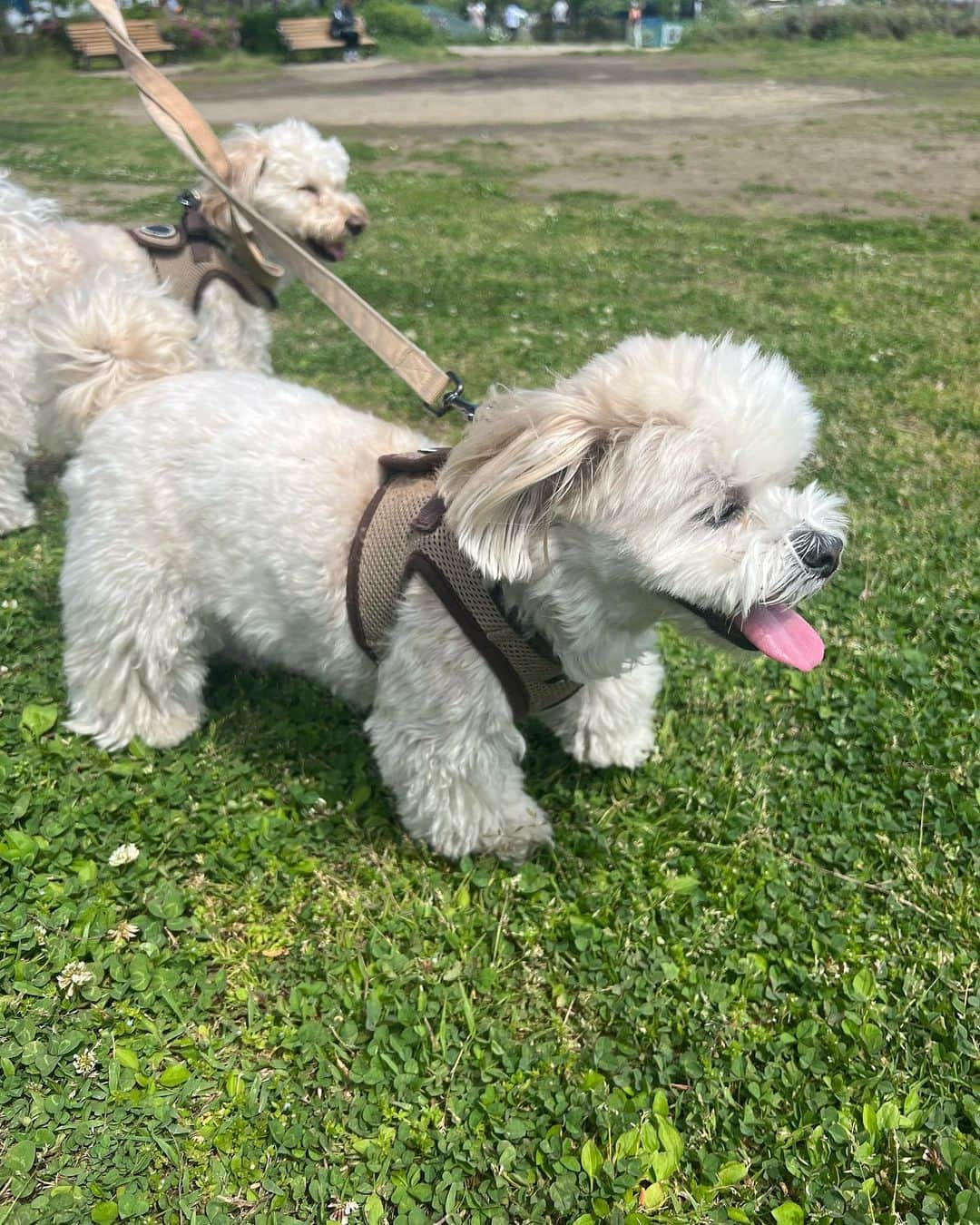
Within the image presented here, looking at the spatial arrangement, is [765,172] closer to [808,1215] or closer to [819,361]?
[819,361]

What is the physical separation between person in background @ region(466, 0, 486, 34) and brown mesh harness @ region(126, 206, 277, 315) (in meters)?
56.4

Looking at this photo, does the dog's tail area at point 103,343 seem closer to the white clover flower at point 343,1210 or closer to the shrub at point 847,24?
the white clover flower at point 343,1210

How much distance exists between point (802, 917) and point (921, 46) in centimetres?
3884

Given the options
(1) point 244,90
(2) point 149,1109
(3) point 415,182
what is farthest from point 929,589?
(1) point 244,90

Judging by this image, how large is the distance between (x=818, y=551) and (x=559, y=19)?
195ft

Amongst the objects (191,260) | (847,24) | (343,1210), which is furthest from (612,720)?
(847,24)

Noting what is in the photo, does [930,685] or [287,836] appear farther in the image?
[930,685]

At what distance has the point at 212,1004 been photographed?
2.60 meters

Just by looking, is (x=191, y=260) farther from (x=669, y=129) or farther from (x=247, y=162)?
(x=669, y=129)

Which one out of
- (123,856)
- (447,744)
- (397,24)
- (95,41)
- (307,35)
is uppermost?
(397,24)

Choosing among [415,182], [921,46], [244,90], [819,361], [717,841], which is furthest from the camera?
[921,46]

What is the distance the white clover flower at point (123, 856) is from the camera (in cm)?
291

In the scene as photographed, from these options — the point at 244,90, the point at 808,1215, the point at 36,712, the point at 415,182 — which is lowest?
the point at 808,1215

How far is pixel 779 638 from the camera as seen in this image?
224 cm
